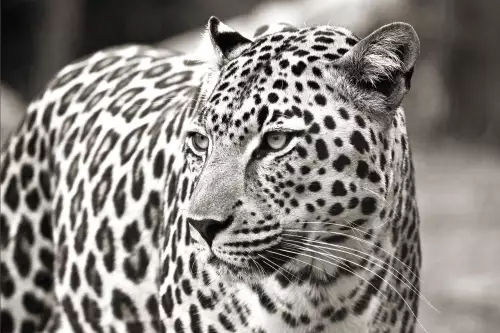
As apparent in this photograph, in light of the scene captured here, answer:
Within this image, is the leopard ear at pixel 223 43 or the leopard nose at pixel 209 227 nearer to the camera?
the leopard nose at pixel 209 227

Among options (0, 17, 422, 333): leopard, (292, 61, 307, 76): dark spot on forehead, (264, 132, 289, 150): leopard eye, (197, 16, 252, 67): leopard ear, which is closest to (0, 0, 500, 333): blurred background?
(0, 17, 422, 333): leopard

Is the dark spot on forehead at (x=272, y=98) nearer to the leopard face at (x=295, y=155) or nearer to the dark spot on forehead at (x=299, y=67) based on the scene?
the leopard face at (x=295, y=155)

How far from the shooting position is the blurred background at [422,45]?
18078 mm

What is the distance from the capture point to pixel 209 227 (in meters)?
4.85

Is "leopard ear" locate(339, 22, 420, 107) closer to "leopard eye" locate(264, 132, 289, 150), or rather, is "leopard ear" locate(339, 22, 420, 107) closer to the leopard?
the leopard

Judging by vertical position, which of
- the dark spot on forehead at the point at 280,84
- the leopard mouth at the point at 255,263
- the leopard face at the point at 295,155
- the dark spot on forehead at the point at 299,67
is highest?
the dark spot on forehead at the point at 299,67

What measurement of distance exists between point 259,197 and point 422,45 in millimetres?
15394

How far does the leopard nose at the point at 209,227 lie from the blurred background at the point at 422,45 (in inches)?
448

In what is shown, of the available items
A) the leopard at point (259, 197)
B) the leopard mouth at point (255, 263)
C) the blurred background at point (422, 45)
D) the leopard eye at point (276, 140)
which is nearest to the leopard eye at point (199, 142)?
the leopard at point (259, 197)

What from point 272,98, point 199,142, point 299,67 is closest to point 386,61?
point 299,67

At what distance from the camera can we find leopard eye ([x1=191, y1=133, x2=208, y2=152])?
5.18 m

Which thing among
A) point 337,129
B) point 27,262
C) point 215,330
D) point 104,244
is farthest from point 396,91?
point 27,262

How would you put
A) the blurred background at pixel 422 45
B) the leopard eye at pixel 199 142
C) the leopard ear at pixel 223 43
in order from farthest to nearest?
the blurred background at pixel 422 45 → the leopard ear at pixel 223 43 → the leopard eye at pixel 199 142

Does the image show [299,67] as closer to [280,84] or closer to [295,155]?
[280,84]
